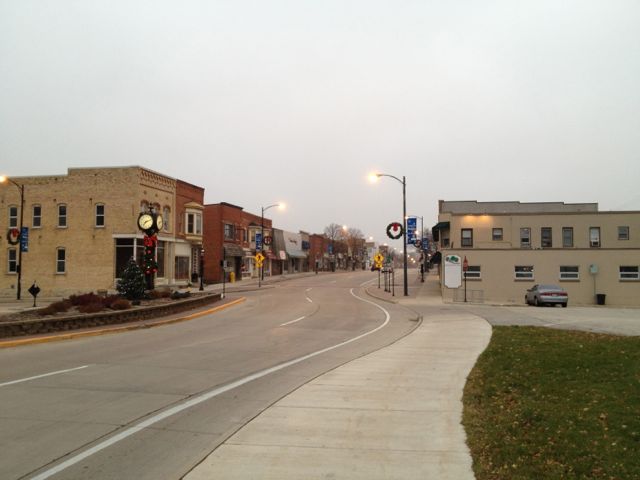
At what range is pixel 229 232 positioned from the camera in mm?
59812

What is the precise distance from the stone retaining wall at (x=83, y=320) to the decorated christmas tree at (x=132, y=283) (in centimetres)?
173

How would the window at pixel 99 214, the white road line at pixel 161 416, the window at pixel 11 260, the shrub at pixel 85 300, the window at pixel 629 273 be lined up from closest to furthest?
1. the white road line at pixel 161 416
2. the shrub at pixel 85 300
3. the window at pixel 629 273
4. the window at pixel 99 214
5. the window at pixel 11 260

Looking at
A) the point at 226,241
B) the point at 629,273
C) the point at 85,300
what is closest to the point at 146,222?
the point at 85,300

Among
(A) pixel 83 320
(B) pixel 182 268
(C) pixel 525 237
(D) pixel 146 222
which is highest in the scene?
(C) pixel 525 237

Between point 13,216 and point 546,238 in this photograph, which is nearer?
point 546,238

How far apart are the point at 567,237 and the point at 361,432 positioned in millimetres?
42100

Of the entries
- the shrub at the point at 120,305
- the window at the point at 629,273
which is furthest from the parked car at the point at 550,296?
the shrub at the point at 120,305

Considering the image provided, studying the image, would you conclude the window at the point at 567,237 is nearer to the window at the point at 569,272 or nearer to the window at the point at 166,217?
the window at the point at 569,272

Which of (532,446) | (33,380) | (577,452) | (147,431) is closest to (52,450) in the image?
(147,431)

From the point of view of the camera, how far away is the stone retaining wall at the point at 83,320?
15.2 m

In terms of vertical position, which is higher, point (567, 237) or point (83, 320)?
point (567, 237)

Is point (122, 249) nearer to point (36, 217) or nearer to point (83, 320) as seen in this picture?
point (36, 217)

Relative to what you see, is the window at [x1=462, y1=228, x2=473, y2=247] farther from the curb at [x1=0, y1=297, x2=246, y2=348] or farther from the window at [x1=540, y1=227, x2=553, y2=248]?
the curb at [x1=0, y1=297, x2=246, y2=348]

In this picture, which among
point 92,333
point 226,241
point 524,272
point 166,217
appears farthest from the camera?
point 226,241
